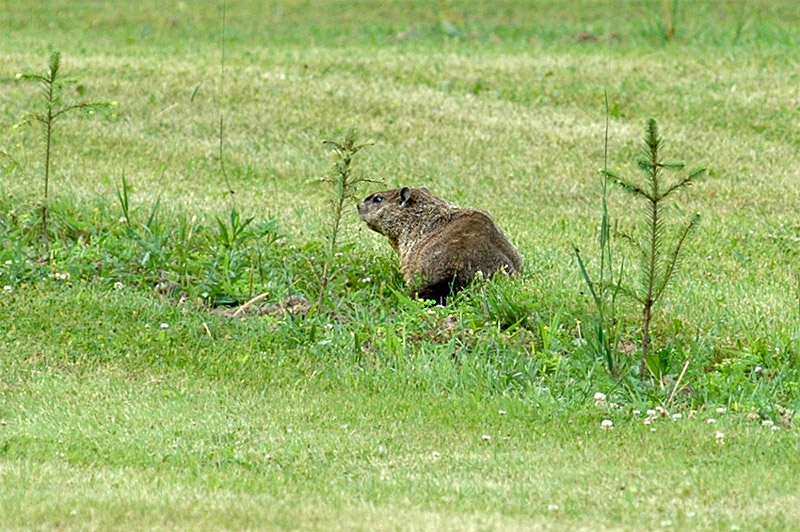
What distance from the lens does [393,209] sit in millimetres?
8906

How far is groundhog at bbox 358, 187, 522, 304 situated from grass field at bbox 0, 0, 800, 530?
6.8 inches

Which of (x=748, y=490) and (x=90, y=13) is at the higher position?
(x=90, y=13)

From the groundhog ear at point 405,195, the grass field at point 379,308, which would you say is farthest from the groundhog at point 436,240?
the grass field at point 379,308

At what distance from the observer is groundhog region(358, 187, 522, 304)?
8.19 m

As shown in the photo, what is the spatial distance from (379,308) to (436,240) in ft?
1.96

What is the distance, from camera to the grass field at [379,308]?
5.54 m

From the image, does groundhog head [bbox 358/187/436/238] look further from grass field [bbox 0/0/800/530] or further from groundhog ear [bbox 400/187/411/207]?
grass field [bbox 0/0/800/530]

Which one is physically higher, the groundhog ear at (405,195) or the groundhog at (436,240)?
the groundhog ear at (405,195)

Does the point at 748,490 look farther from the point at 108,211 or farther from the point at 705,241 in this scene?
the point at 108,211

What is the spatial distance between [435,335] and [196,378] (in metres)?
1.44

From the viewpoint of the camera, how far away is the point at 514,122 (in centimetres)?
1358

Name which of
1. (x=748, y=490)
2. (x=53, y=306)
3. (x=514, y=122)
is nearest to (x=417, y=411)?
(x=748, y=490)

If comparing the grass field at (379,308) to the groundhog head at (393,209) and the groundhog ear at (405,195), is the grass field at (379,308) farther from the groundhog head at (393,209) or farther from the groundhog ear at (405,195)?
the groundhog ear at (405,195)

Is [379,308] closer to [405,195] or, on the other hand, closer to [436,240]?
[436,240]
